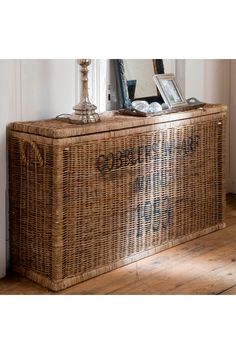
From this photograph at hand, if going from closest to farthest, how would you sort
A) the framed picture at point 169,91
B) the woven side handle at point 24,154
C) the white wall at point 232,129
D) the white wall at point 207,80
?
the woven side handle at point 24,154 → the framed picture at point 169,91 → the white wall at point 207,80 → the white wall at point 232,129

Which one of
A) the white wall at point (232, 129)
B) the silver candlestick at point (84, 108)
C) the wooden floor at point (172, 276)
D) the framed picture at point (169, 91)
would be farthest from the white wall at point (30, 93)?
the white wall at point (232, 129)

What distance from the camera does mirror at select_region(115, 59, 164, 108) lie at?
2.48m

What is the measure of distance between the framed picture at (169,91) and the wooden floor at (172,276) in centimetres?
66

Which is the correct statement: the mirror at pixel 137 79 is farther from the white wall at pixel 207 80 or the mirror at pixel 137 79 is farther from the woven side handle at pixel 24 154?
the woven side handle at pixel 24 154

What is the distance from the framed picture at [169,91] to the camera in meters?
2.41

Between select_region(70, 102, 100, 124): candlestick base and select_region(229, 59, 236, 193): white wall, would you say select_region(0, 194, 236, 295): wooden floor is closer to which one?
select_region(70, 102, 100, 124): candlestick base

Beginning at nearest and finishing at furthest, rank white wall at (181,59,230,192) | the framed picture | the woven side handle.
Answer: the woven side handle < the framed picture < white wall at (181,59,230,192)

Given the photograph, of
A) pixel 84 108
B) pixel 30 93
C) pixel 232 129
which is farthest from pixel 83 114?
pixel 232 129

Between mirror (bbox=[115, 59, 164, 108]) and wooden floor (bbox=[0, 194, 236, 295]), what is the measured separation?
74 centimetres

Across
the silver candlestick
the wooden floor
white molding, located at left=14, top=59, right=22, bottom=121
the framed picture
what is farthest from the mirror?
the wooden floor

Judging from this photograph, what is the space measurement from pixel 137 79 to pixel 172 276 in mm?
1004
